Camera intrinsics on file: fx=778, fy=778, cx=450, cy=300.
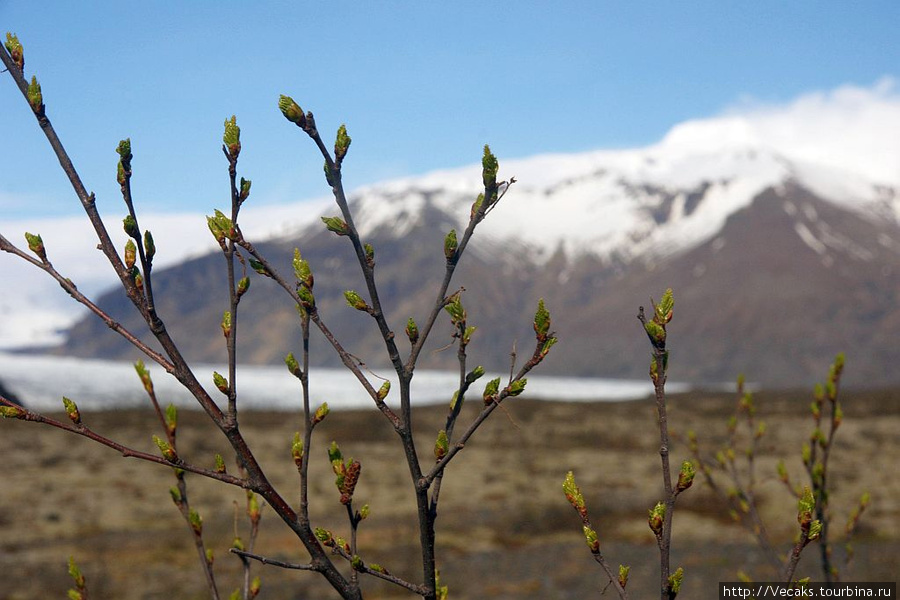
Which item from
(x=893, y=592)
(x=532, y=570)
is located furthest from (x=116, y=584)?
(x=893, y=592)

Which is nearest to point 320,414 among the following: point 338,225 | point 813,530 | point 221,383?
point 221,383

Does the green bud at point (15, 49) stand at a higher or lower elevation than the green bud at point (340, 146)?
higher

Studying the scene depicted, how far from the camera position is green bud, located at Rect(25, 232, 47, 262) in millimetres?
1776

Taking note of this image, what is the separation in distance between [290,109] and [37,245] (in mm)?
702

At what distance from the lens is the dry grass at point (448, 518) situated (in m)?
13.0

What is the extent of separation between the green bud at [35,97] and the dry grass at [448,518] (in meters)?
2.61

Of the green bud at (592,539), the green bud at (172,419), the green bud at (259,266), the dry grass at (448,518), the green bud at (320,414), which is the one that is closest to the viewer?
the green bud at (259,266)

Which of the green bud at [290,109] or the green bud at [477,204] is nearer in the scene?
the green bud at [290,109]

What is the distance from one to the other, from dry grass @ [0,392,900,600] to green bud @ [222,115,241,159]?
7.63 ft

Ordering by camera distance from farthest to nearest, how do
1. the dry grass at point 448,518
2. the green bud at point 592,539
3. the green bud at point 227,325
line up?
1. the dry grass at point 448,518
2. the green bud at point 227,325
3. the green bud at point 592,539

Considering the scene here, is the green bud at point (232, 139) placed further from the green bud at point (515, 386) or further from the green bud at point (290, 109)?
the green bud at point (515, 386)

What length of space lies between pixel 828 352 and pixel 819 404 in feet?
693

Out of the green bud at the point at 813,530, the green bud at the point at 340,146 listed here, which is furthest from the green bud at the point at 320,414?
Result: the green bud at the point at 813,530

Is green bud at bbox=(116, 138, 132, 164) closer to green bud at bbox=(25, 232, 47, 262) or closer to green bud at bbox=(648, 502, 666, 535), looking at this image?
green bud at bbox=(25, 232, 47, 262)
